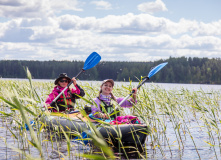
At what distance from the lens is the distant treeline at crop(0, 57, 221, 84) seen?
242 feet

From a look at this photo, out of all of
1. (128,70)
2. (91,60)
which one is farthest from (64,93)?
(128,70)

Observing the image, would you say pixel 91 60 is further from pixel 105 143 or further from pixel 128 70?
pixel 128 70

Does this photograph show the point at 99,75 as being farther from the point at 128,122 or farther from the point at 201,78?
the point at 128,122

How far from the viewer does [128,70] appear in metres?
78.0

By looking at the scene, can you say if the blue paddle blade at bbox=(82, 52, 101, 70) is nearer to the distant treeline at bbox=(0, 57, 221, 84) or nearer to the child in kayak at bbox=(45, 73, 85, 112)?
the child in kayak at bbox=(45, 73, 85, 112)

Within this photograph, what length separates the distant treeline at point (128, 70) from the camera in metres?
73.7

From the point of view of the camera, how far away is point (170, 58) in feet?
278

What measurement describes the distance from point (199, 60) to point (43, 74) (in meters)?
42.4

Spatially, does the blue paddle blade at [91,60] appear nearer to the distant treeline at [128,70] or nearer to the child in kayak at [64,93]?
the child in kayak at [64,93]

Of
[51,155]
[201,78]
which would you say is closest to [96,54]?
[51,155]

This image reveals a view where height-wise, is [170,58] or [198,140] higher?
[170,58]

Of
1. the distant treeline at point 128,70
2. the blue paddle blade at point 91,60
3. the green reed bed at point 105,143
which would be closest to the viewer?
the green reed bed at point 105,143

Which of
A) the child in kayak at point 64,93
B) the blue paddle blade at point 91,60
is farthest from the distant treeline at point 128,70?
the child in kayak at point 64,93

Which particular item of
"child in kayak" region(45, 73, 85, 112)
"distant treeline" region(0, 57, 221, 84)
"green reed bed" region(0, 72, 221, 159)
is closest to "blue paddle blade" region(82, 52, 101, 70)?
"child in kayak" region(45, 73, 85, 112)
